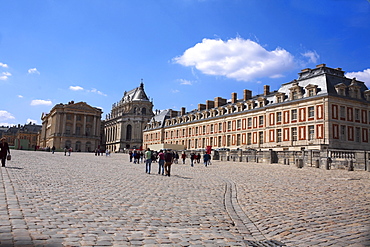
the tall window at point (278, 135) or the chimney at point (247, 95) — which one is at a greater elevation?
the chimney at point (247, 95)

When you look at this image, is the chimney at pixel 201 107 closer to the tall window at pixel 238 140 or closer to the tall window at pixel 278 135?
the tall window at pixel 238 140

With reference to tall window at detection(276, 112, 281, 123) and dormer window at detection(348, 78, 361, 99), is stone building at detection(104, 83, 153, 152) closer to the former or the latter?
tall window at detection(276, 112, 281, 123)

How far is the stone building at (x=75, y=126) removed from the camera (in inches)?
3826

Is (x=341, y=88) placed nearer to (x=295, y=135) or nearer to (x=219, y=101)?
(x=295, y=135)

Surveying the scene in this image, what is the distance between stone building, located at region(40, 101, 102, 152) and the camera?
97.2 metres

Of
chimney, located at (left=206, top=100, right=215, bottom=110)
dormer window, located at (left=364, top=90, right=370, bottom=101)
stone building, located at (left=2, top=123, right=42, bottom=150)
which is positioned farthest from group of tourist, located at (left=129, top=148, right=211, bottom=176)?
stone building, located at (left=2, top=123, right=42, bottom=150)

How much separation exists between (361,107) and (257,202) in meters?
40.8

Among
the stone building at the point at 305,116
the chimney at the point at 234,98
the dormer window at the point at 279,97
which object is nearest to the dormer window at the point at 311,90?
the stone building at the point at 305,116

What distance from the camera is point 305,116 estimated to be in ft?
142

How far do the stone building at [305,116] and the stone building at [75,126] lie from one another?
5294 cm

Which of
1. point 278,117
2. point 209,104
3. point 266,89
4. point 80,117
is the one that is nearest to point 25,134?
point 80,117

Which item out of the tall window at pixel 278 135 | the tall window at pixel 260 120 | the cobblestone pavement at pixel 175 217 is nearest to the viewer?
the cobblestone pavement at pixel 175 217

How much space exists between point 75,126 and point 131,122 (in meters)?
17.4

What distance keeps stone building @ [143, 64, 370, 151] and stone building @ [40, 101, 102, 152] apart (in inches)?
2084
